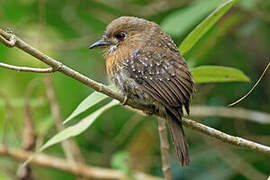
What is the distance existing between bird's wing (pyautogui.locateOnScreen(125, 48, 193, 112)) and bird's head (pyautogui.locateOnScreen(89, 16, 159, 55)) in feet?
0.72

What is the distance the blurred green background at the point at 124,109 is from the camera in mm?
4129

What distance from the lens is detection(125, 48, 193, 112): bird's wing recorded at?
2783mm

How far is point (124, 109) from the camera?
4.45m

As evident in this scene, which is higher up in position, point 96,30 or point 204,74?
point 96,30

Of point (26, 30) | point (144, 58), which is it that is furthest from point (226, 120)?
point (26, 30)

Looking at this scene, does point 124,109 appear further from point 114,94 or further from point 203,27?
point 114,94

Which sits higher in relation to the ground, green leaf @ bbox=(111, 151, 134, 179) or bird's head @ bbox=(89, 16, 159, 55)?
bird's head @ bbox=(89, 16, 159, 55)

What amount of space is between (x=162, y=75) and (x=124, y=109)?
1.56 meters

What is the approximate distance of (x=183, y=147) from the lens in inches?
107

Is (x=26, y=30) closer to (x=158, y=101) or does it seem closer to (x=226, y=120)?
(x=226, y=120)

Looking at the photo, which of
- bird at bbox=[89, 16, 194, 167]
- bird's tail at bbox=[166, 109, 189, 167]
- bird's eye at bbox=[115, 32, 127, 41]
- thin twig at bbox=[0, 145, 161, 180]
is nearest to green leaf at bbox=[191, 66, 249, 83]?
bird at bbox=[89, 16, 194, 167]

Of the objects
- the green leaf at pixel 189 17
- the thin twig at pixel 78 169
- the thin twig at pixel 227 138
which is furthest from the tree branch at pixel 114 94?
the thin twig at pixel 78 169

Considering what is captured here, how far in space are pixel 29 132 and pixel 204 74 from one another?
3.69 feet

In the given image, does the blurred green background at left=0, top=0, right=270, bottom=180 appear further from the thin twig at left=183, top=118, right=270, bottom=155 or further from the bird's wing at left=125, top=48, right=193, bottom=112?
the thin twig at left=183, top=118, right=270, bottom=155
